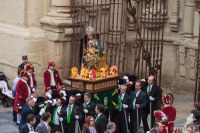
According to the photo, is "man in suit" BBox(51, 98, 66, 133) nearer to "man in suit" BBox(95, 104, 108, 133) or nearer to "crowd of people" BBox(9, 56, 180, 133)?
"crowd of people" BBox(9, 56, 180, 133)

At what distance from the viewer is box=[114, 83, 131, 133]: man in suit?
20.2 meters

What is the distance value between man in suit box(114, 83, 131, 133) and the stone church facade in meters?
4.19

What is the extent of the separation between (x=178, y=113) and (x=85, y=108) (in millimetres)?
4171

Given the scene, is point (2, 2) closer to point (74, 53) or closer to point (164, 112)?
point (74, 53)

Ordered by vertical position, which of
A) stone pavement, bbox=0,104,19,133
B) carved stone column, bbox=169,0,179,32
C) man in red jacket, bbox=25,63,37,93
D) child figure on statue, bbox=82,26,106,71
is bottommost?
stone pavement, bbox=0,104,19,133

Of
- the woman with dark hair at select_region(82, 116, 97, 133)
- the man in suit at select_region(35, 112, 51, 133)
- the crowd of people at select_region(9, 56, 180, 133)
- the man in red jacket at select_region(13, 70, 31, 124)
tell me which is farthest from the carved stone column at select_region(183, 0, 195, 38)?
the man in suit at select_region(35, 112, 51, 133)

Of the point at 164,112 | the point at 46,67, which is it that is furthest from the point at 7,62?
the point at 164,112

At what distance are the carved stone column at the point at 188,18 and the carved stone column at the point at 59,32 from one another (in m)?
3.67

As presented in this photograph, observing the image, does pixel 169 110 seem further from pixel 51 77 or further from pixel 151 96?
pixel 51 77

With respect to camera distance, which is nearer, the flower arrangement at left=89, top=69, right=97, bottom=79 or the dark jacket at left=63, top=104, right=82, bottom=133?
the dark jacket at left=63, top=104, right=82, bottom=133

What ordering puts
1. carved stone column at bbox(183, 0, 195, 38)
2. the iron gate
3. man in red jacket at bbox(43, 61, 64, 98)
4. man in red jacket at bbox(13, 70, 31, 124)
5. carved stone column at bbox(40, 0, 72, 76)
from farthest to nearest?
carved stone column at bbox(183, 0, 195, 38), carved stone column at bbox(40, 0, 72, 76), the iron gate, man in red jacket at bbox(43, 61, 64, 98), man in red jacket at bbox(13, 70, 31, 124)

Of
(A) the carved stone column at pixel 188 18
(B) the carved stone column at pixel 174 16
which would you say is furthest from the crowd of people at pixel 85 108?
(B) the carved stone column at pixel 174 16

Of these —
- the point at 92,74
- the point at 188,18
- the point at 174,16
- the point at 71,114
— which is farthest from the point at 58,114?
the point at 174,16

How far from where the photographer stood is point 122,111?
2042 cm
